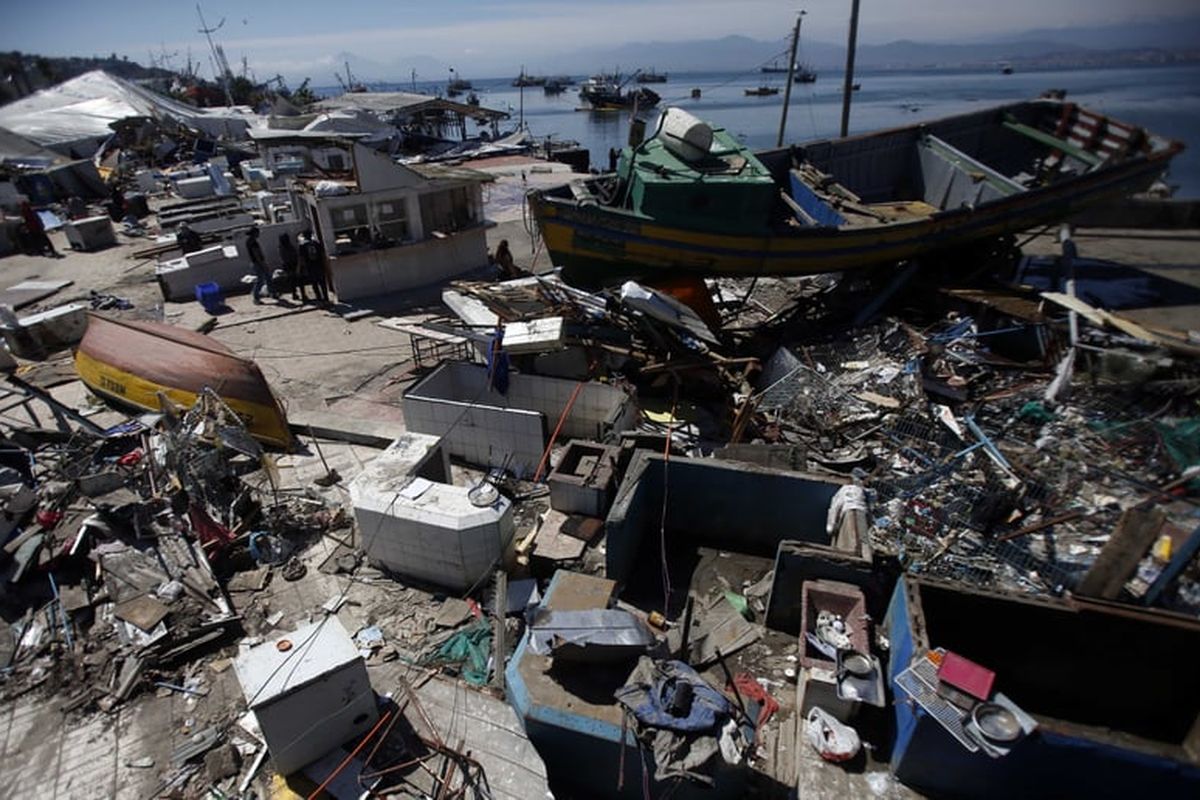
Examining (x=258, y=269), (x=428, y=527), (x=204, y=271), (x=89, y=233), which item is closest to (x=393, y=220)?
(x=258, y=269)

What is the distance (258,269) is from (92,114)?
37.4 metres

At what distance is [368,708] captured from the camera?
15.8 ft

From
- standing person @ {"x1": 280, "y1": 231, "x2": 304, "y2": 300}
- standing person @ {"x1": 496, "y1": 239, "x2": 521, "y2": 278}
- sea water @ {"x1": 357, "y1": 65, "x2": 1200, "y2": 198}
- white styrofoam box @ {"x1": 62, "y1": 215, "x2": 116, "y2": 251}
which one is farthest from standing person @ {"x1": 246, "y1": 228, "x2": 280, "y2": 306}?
sea water @ {"x1": 357, "y1": 65, "x2": 1200, "y2": 198}

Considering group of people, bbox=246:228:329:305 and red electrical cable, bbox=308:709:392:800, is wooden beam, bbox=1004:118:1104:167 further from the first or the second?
group of people, bbox=246:228:329:305

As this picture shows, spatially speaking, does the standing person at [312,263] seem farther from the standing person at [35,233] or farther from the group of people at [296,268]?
the standing person at [35,233]

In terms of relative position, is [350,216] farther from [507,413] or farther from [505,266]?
[507,413]

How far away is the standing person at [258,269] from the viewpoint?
14461mm

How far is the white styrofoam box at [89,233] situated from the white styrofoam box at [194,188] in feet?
17.1

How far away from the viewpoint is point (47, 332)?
13125 millimetres

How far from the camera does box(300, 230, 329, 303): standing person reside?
46.8ft

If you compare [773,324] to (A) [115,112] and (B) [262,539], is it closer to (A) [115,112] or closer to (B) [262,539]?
(B) [262,539]

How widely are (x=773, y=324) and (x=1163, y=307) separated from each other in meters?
9.97

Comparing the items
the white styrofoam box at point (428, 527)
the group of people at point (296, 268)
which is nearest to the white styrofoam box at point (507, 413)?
the white styrofoam box at point (428, 527)

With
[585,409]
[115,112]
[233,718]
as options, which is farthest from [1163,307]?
[115,112]
